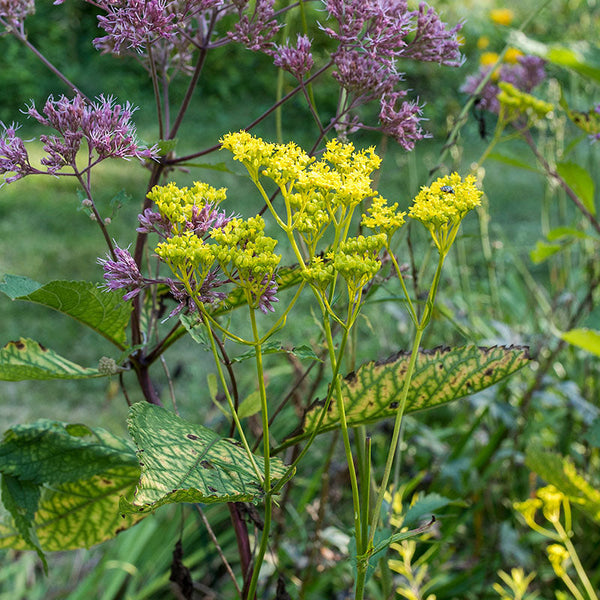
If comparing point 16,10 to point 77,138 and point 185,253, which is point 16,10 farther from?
point 185,253

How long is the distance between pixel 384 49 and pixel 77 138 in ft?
0.83

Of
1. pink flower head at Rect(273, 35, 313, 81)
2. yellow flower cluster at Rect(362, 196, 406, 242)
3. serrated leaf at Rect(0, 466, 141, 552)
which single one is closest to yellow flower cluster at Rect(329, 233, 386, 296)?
yellow flower cluster at Rect(362, 196, 406, 242)

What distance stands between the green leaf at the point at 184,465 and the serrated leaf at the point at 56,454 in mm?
145

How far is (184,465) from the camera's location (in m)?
0.42

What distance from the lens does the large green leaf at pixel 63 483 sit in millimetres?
556

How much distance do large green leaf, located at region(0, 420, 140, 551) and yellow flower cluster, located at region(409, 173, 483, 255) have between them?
1.11 ft

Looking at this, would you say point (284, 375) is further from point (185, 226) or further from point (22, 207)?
point (22, 207)

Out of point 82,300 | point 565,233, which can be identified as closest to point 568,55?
point 565,233

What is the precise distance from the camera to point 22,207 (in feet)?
9.56

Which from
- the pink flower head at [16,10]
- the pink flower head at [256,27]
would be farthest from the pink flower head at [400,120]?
the pink flower head at [16,10]

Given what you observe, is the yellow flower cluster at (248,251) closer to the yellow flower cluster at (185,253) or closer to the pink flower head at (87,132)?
the yellow flower cluster at (185,253)

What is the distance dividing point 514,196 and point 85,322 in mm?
3368

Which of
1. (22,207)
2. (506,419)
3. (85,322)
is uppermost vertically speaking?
(85,322)

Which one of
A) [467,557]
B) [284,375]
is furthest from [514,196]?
[467,557]
